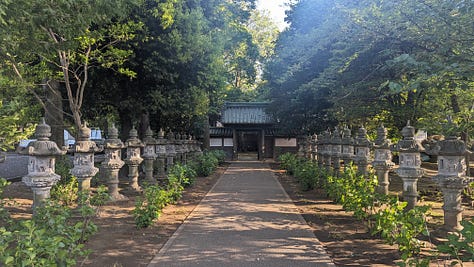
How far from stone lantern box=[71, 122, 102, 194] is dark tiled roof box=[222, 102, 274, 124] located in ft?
80.8

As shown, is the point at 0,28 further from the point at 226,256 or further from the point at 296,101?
the point at 296,101

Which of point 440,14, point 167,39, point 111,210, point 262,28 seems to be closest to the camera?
point 440,14

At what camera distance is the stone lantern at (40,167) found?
267 inches

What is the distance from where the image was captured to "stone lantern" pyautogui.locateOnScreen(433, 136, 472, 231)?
6598mm

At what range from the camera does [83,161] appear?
29.8 ft

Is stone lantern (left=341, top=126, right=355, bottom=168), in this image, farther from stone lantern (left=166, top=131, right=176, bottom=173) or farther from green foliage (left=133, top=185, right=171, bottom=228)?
stone lantern (left=166, top=131, right=176, bottom=173)

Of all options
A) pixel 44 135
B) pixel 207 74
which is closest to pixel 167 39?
pixel 207 74

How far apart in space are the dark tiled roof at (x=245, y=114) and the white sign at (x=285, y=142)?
8.30ft

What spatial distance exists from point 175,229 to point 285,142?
27.9 metres

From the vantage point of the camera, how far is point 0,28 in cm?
468

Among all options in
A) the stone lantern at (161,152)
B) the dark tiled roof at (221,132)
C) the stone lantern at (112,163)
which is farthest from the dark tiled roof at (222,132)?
the stone lantern at (112,163)

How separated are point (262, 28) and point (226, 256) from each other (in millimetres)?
42102

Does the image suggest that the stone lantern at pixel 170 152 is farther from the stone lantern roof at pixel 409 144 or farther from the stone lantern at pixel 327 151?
the stone lantern roof at pixel 409 144

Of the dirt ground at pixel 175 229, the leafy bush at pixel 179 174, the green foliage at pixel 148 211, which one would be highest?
the leafy bush at pixel 179 174
